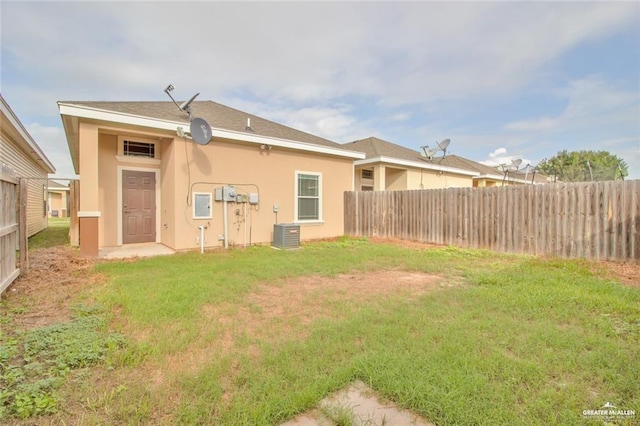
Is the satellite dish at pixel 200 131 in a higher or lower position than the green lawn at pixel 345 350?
higher

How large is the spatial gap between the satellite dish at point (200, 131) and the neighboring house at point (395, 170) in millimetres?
6876

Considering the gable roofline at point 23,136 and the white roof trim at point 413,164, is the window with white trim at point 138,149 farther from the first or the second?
the white roof trim at point 413,164

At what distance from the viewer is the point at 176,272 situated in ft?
17.2

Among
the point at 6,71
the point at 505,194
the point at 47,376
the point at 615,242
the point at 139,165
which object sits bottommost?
the point at 47,376

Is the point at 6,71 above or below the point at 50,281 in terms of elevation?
above

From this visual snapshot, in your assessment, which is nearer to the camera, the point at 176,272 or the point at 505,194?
the point at 176,272

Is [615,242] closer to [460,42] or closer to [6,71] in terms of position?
[460,42]

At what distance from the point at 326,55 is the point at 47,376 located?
10.0 m

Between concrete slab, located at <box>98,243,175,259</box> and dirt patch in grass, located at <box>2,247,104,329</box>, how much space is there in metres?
0.54

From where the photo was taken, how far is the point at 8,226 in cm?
423

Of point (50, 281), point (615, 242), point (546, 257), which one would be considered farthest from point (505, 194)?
point (50, 281)

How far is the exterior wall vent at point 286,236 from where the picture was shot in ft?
28.1

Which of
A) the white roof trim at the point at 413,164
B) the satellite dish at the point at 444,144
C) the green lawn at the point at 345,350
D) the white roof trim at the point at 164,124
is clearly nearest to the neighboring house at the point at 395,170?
the white roof trim at the point at 413,164

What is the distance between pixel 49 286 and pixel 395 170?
44.4 feet
